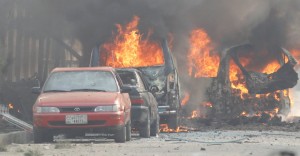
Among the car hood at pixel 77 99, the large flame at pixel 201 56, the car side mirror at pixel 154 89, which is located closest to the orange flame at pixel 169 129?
the car side mirror at pixel 154 89

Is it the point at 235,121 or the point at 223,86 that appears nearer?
the point at 235,121

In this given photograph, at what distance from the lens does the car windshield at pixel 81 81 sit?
1421cm

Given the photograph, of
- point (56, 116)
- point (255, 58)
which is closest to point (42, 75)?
point (255, 58)

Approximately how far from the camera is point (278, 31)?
25.5 m

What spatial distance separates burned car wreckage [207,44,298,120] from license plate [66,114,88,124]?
9.86 metres

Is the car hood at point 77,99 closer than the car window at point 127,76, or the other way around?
the car hood at point 77,99

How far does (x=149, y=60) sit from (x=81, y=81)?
336 inches

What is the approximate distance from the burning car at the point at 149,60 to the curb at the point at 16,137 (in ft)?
13.0

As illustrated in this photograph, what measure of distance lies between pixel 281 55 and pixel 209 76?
2.40 metres

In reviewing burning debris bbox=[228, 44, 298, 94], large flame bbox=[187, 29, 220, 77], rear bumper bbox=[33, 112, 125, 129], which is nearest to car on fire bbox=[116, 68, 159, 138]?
rear bumper bbox=[33, 112, 125, 129]

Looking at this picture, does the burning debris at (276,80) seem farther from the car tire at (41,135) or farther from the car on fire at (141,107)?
the car tire at (41,135)

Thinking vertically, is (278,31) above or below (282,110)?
above

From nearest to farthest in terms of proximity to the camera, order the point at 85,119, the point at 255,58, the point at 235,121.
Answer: the point at 85,119 → the point at 235,121 → the point at 255,58

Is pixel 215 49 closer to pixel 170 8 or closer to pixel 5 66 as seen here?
pixel 170 8
